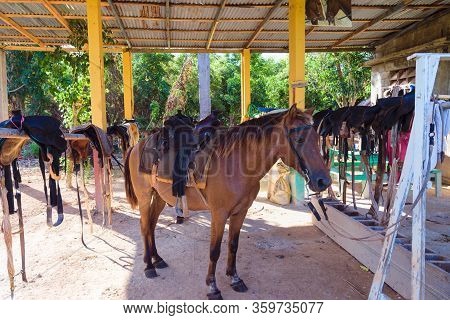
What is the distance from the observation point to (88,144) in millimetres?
4246

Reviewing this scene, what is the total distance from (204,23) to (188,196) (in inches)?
204

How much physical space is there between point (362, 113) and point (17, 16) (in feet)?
21.8

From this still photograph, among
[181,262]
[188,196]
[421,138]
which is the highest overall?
[421,138]

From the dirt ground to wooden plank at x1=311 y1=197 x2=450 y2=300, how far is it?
0.33 ft

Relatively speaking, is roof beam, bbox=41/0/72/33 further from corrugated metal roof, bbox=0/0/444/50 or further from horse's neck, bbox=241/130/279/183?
horse's neck, bbox=241/130/279/183

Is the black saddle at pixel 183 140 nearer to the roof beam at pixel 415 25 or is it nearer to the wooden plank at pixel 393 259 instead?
the wooden plank at pixel 393 259

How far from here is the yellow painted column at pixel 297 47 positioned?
5883mm

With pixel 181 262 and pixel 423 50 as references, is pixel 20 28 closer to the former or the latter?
pixel 181 262

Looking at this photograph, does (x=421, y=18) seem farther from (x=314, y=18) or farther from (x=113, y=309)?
→ (x=113, y=309)

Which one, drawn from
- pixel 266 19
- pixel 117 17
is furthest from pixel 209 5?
pixel 117 17

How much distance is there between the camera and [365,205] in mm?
6332

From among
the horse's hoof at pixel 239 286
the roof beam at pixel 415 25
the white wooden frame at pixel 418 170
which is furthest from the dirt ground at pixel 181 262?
the roof beam at pixel 415 25

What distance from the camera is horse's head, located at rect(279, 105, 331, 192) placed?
2.57 metres

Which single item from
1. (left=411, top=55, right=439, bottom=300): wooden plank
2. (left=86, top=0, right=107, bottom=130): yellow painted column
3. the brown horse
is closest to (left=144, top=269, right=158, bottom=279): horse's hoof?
the brown horse
